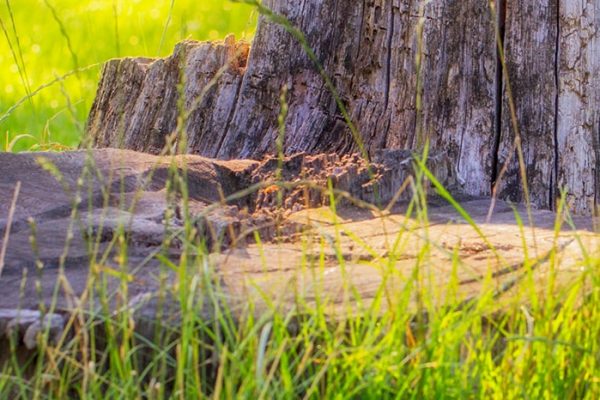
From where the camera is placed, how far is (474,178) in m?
3.29

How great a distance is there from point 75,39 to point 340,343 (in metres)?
5.20

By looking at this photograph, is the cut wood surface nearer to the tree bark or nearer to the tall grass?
the tall grass

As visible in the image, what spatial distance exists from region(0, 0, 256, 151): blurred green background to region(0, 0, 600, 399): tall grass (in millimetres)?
3763

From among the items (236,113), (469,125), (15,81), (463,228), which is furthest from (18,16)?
(463,228)

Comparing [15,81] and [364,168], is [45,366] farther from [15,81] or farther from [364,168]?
[15,81]

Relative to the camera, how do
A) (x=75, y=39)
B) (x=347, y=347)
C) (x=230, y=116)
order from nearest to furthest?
(x=347, y=347)
(x=230, y=116)
(x=75, y=39)

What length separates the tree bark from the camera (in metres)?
3.25

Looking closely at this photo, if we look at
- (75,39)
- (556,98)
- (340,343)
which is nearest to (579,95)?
(556,98)

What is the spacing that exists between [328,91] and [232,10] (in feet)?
12.2

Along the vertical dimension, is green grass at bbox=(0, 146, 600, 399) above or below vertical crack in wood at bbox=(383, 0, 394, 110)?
below

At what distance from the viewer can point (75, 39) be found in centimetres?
673

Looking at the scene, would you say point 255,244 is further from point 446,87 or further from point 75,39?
point 75,39

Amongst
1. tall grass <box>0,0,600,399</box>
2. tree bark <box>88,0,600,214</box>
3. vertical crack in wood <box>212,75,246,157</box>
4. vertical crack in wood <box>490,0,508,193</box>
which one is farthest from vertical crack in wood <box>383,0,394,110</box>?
tall grass <box>0,0,600,399</box>

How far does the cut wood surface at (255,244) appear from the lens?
1891 millimetres
